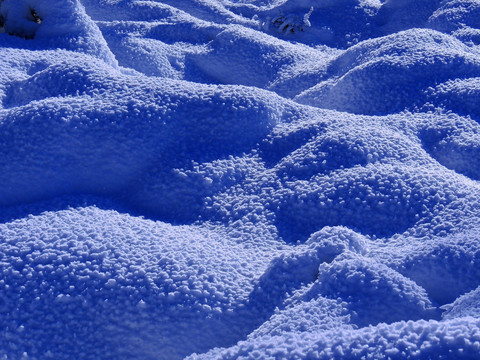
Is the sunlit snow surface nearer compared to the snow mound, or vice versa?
the sunlit snow surface

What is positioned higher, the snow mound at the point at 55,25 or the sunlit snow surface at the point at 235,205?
the snow mound at the point at 55,25

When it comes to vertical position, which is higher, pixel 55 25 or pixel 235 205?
pixel 55 25

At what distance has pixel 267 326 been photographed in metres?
0.75

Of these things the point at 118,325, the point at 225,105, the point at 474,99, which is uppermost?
the point at 474,99

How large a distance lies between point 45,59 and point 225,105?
565 mm

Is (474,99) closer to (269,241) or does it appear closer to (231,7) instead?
(269,241)

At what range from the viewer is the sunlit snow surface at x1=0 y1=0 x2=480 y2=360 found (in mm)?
745

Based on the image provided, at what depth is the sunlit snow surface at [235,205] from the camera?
0.75 meters

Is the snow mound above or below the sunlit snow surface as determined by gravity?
above

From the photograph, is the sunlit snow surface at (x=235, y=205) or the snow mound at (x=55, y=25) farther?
the snow mound at (x=55, y=25)

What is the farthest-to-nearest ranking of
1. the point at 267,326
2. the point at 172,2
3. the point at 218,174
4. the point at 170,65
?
1. the point at 172,2
2. the point at 170,65
3. the point at 218,174
4. the point at 267,326

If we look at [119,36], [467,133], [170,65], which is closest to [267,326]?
[467,133]

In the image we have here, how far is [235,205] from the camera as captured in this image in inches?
40.1

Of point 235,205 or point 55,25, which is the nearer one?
point 235,205
